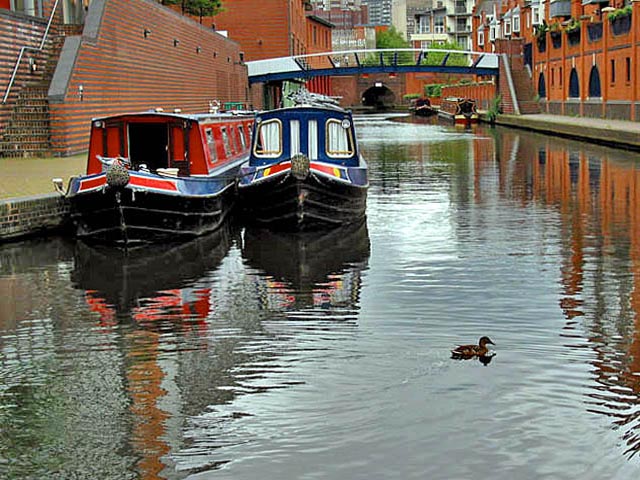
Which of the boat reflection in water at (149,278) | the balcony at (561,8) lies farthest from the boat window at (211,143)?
the balcony at (561,8)

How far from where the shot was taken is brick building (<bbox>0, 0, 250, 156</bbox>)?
998 inches

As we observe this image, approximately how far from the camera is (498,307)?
10.9m

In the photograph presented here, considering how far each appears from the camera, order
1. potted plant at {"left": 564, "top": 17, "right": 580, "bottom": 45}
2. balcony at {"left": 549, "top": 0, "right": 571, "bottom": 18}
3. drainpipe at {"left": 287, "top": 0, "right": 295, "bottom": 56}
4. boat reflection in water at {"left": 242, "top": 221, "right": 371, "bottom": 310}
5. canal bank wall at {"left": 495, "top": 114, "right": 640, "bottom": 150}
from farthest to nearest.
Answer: drainpipe at {"left": 287, "top": 0, "right": 295, "bottom": 56}, balcony at {"left": 549, "top": 0, "right": 571, "bottom": 18}, potted plant at {"left": 564, "top": 17, "right": 580, "bottom": 45}, canal bank wall at {"left": 495, "top": 114, "right": 640, "bottom": 150}, boat reflection in water at {"left": 242, "top": 221, "right": 371, "bottom": 310}

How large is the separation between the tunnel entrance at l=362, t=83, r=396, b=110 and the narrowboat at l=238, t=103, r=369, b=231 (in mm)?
109556

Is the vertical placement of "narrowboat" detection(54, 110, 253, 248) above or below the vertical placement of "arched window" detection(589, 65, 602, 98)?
below

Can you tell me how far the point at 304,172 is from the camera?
16.9m

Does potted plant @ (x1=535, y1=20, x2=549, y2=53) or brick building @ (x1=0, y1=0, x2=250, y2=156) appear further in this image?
potted plant @ (x1=535, y1=20, x2=549, y2=53)

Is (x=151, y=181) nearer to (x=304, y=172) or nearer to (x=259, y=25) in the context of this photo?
(x=304, y=172)

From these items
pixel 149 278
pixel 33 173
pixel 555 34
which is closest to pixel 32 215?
pixel 149 278

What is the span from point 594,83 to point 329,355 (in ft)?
148

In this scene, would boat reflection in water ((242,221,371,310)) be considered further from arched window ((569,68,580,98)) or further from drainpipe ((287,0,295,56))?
drainpipe ((287,0,295,56))

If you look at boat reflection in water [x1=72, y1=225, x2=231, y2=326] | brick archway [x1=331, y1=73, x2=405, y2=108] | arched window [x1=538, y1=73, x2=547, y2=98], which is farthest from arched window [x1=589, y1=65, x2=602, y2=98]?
brick archway [x1=331, y1=73, x2=405, y2=108]

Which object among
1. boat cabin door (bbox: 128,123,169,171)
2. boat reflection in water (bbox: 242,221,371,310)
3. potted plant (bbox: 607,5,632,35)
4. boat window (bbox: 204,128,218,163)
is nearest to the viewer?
boat reflection in water (bbox: 242,221,371,310)

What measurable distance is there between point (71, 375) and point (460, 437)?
331 centimetres
